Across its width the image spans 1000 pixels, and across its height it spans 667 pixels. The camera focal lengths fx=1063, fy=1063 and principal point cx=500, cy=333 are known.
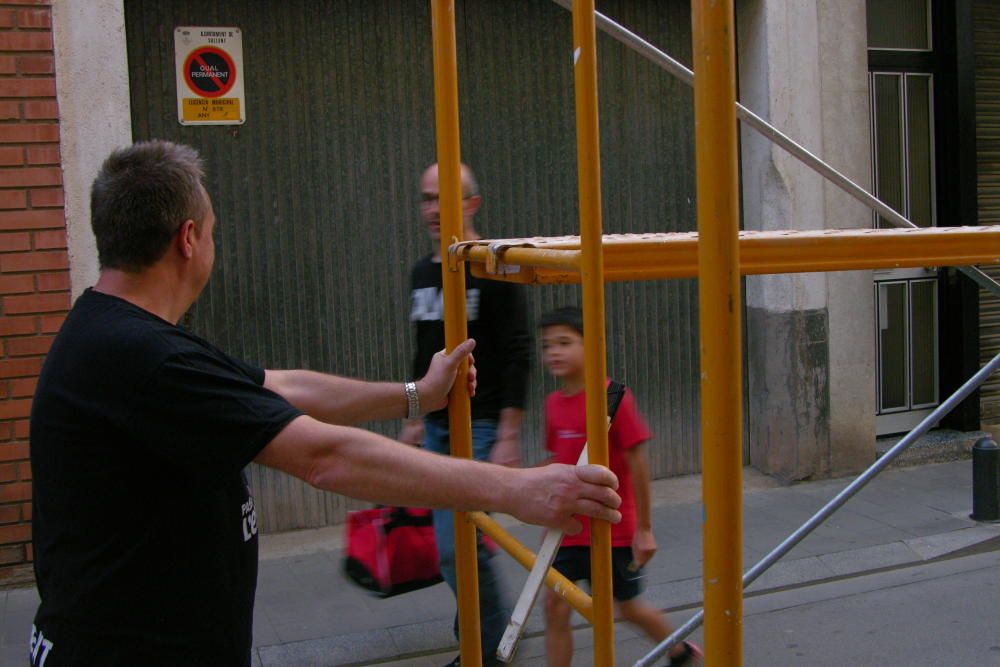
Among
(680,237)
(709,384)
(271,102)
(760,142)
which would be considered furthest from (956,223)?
(709,384)

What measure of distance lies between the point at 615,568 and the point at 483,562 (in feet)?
1.66

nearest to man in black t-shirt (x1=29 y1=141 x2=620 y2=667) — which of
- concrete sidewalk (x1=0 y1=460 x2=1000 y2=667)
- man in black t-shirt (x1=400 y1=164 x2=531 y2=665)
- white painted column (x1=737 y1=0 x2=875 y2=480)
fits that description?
man in black t-shirt (x1=400 y1=164 x2=531 y2=665)

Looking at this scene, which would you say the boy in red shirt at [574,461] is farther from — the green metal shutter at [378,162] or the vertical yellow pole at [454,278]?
the green metal shutter at [378,162]

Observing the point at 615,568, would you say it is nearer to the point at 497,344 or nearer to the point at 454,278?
the point at 497,344

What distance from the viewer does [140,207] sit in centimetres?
209

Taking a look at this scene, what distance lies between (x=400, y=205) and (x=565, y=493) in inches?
186

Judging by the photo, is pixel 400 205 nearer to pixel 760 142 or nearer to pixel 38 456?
pixel 760 142

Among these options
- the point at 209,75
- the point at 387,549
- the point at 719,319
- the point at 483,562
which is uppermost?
the point at 209,75

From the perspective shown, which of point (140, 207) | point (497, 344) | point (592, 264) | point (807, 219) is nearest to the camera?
point (592, 264)

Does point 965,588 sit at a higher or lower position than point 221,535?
lower

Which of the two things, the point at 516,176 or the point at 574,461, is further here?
the point at 516,176

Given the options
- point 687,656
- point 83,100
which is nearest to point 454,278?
point 687,656

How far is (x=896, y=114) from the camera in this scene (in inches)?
313

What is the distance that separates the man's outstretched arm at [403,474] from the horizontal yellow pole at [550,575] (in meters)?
0.19
